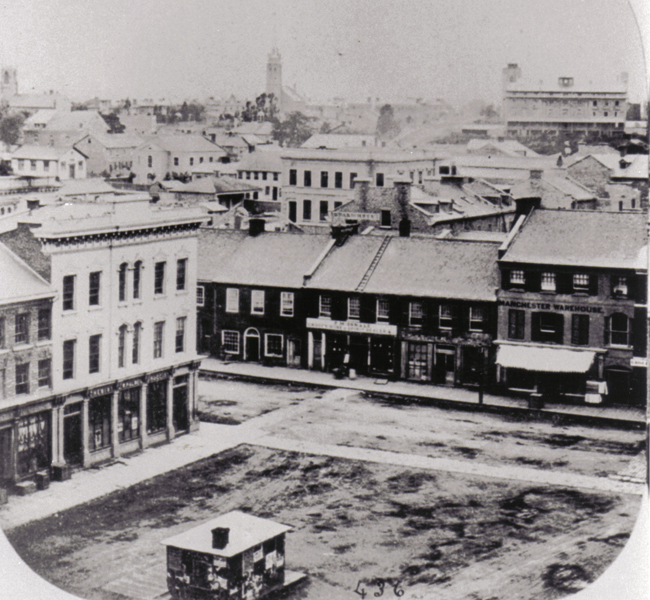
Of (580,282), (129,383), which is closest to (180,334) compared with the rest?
(129,383)

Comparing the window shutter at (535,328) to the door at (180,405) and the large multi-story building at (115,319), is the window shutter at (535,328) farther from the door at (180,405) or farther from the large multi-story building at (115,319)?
the door at (180,405)

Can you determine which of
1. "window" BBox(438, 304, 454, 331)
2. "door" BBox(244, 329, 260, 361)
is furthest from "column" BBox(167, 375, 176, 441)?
"window" BBox(438, 304, 454, 331)

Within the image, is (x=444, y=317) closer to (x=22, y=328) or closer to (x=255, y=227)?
(x=255, y=227)

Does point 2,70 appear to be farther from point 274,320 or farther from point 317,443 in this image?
point 274,320

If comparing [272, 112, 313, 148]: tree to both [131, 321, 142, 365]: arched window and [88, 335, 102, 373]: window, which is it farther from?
[88, 335, 102, 373]: window

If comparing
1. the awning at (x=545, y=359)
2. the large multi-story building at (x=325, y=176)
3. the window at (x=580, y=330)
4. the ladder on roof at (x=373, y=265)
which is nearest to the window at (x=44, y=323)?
the awning at (x=545, y=359)

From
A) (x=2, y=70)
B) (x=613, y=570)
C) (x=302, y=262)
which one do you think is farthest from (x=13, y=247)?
(x=302, y=262)
